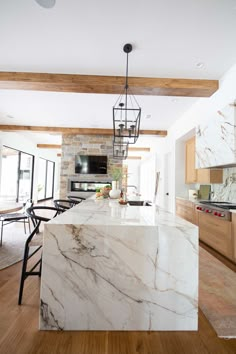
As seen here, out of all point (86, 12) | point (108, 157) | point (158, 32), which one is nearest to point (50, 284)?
point (86, 12)

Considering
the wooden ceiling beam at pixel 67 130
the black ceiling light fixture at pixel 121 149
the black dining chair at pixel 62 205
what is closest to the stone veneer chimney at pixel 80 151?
the wooden ceiling beam at pixel 67 130

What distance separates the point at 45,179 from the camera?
1069 cm

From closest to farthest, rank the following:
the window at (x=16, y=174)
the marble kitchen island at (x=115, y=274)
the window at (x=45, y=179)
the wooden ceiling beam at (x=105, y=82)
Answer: the marble kitchen island at (x=115, y=274) → the wooden ceiling beam at (x=105, y=82) → the window at (x=16, y=174) → the window at (x=45, y=179)

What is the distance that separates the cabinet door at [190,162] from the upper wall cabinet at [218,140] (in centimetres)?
91

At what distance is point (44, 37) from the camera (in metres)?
2.29

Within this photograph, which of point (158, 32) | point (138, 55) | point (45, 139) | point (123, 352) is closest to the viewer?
point (123, 352)

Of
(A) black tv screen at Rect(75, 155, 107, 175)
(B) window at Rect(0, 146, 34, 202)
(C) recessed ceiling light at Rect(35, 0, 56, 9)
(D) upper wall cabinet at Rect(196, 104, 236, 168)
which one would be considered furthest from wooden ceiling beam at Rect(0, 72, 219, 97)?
(B) window at Rect(0, 146, 34, 202)

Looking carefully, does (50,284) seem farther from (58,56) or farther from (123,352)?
(58,56)

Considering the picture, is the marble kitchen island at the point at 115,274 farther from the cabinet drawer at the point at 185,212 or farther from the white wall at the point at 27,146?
the white wall at the point at 27,146

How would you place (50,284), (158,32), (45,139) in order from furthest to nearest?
(45,139) < (158,32) < (50,284)

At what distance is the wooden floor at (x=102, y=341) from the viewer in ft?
4.13

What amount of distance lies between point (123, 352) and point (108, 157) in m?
5.76

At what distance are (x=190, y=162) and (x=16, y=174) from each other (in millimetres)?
6405

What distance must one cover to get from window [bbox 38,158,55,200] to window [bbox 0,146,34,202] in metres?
1.16
